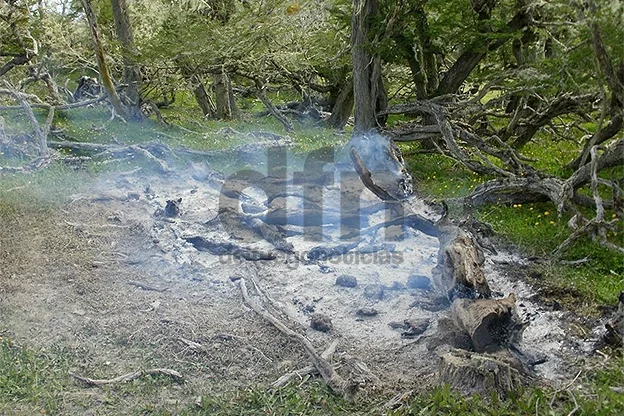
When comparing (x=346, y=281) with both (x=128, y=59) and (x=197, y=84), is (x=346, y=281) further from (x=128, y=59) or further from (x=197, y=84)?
(x=197, y=84)

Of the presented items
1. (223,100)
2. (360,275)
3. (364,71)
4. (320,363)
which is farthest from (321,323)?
(223,100)

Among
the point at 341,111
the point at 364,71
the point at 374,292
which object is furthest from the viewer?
the point at 341,111

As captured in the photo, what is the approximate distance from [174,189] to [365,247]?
11.9 ft

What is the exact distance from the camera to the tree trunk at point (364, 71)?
467 inches

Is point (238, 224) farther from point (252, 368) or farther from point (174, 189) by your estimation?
point (252, 368)

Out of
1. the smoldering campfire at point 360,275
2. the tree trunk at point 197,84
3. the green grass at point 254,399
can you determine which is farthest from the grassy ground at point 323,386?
the tree trunk at point 197,84

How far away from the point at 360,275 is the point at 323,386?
83.1 inches

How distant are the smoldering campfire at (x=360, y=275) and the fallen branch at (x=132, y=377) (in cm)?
76

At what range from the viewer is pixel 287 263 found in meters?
6.80

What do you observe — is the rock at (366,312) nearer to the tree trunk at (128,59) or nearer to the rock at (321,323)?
the rock at (321,323)

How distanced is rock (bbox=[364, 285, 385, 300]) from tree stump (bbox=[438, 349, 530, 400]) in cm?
162

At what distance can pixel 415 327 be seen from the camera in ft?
17.6

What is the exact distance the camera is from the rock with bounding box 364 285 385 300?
5.98m

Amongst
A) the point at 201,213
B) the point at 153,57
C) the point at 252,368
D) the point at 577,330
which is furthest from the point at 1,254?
the point at 153,57
